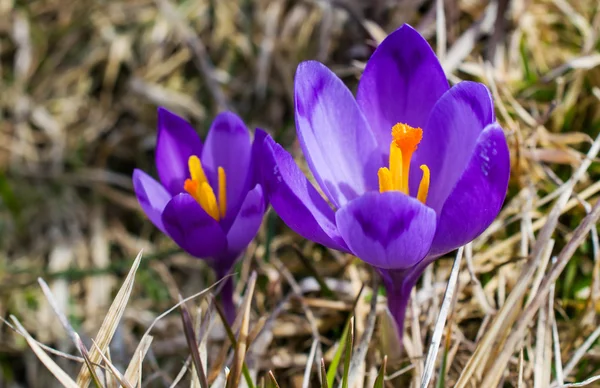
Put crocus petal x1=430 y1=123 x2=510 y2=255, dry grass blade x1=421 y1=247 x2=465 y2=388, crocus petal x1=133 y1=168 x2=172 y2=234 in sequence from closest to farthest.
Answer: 1. crocus petal x1=430 y1=123 x2=510 y2=255
2. dry grass blade x1=421 y1=247 x2=465 y2=388
3. crocus petal x1=133 y1=168 x2=172 y2=234

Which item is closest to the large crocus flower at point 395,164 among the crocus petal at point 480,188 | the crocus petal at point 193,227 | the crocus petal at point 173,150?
the crocus petal at point 480,188

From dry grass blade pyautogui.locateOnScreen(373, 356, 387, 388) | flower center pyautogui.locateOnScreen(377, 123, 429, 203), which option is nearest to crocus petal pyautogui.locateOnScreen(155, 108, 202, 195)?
flower center pyautogui.locateOnScreen(377, 123, 429, 203)

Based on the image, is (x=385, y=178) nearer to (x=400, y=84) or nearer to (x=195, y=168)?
(x=400, y=84)

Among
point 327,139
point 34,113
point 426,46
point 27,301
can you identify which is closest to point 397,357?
point 327,139

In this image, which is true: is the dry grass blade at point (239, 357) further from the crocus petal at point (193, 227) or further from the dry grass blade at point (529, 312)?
the dry grass blade at point (529, 312)

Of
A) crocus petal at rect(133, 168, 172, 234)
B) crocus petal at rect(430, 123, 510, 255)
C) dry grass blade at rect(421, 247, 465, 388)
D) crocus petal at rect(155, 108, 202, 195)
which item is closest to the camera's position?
crocus petal at rect(430, 123, 510, 255)

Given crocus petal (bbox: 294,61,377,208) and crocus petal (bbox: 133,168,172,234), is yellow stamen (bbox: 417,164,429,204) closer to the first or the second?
crocus petal (bbox: 294,61,377,208)

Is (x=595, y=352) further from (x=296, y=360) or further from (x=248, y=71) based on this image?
(x=248, y=71)
